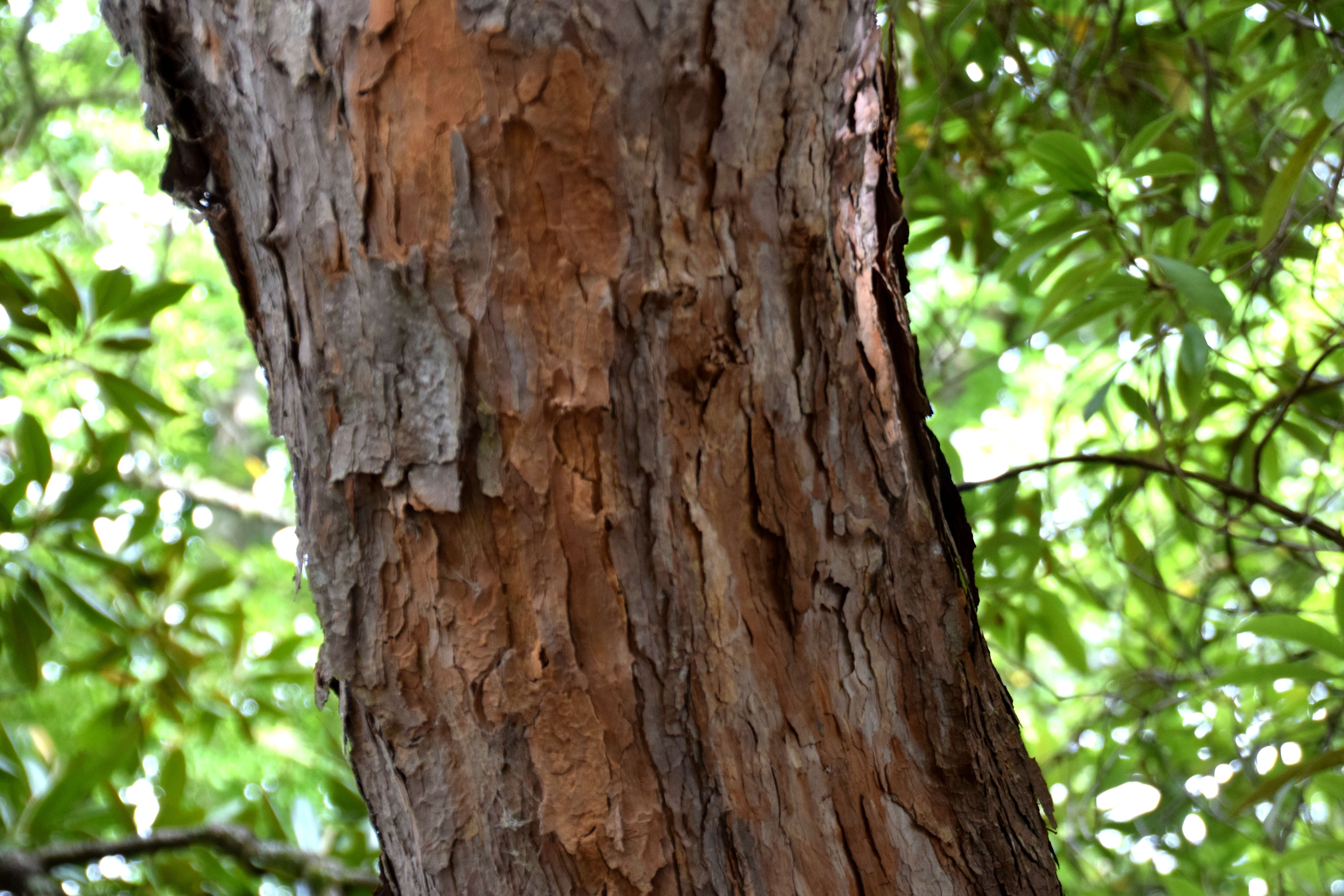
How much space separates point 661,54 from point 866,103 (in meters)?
0.17

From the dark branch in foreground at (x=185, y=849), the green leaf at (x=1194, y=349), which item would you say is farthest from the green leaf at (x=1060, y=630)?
the dark branch in foreground at (x=185, y=849)

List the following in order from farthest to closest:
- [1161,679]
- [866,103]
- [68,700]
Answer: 1. [68,700]
2. [1161,679]
3. [866,103]

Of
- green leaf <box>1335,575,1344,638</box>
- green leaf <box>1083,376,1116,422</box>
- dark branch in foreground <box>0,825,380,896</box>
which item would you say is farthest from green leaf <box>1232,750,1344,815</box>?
dark branch in foreground <box>0,825,380,896</box>

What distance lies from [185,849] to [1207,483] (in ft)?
4.15

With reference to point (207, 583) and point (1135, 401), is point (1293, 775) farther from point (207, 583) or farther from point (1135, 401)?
point (207, 583)

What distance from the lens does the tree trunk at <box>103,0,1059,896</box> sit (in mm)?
471

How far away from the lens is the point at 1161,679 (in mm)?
1329

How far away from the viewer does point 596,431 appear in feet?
1.61

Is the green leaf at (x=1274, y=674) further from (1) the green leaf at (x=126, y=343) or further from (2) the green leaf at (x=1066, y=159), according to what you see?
(1) the green leaf at (x=126, y=343)

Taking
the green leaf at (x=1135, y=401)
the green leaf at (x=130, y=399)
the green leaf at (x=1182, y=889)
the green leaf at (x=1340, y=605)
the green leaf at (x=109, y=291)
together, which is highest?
the green leaf at (x=1135, y=401)

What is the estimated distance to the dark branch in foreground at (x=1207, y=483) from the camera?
2.94 feet

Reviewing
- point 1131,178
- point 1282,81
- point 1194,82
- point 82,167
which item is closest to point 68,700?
point 82,167

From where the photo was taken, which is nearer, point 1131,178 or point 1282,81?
point 1131,178

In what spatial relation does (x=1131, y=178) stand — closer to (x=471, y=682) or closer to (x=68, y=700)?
(x=471, y=682)
